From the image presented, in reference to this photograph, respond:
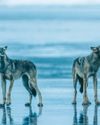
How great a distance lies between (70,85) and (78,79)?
2.21 meters

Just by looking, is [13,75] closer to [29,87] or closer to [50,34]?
[29,87]

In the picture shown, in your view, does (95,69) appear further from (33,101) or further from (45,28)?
(45,28)

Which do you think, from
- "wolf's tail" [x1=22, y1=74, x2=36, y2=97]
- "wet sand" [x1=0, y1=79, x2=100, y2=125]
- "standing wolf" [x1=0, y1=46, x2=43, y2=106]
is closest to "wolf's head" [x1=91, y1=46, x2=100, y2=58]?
"wet sand" [x1=0, y1=79, x2=100, y2=125]

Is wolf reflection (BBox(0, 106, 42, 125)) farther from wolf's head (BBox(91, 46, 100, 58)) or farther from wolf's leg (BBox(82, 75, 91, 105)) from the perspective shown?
wolf's head (BBox(91, 46, 100, 58))

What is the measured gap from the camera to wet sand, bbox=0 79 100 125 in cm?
2031

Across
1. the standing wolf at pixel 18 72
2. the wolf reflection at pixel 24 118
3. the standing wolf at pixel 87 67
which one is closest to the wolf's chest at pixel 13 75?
the standing wolf at pixel 18 72

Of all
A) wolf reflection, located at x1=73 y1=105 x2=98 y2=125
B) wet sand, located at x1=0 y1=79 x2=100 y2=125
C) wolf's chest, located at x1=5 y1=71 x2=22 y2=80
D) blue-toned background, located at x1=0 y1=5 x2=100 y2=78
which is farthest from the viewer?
blue-toned background, located at x1=0 y1=5 x2=100 y2=78

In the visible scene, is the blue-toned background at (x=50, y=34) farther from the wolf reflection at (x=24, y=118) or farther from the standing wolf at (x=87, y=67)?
the wolf reflection at (x=24, y=118)

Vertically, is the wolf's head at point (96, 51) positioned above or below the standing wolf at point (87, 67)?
above

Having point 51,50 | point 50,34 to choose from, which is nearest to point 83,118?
point 51,50

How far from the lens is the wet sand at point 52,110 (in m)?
20.3

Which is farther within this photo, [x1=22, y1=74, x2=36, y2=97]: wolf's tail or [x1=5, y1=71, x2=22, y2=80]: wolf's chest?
[x1=5, y1=71, x2=22, y2=80]: wolf's chest

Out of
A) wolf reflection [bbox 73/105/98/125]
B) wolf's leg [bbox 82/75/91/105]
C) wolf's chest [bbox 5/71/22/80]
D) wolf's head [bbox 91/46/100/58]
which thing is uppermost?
wolf's head [bbox 91/46/100/58]

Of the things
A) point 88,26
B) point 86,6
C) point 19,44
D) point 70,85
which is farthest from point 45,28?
point 70,85
